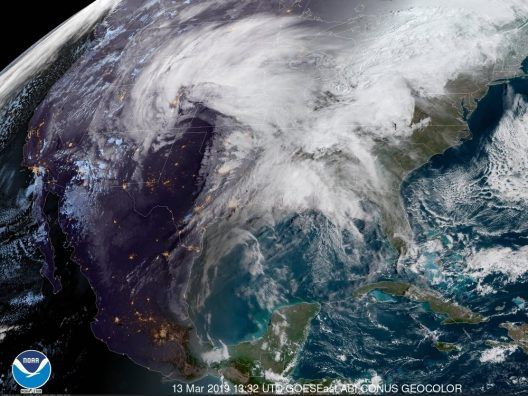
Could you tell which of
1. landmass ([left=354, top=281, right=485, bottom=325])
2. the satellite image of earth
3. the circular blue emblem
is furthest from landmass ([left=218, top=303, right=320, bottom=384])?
the circular blue emblem

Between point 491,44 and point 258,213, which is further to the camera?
point 491,44

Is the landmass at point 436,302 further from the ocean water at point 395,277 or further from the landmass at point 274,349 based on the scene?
the landmass at point 274,349

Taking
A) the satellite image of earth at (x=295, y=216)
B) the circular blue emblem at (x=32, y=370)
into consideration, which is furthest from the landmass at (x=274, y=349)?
the circular blue emblem at (x=32, y=370)

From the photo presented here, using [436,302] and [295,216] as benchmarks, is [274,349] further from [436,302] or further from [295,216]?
[436,302]

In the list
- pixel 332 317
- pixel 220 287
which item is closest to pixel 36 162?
pixel 220 287

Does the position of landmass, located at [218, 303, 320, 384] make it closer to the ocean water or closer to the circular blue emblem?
the ocean water

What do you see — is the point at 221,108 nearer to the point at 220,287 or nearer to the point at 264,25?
the point at 264,25
